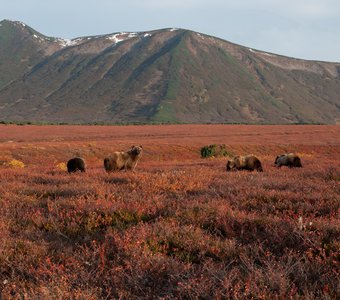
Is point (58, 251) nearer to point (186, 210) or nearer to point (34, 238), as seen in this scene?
point (34, 238)

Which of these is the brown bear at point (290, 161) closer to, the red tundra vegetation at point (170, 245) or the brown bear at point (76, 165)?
the brown bear at point (76, 165)

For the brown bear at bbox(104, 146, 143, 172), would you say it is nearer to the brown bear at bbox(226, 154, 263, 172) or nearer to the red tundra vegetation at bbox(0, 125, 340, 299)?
the brown bear at bbox(226, 154, 263, 172)

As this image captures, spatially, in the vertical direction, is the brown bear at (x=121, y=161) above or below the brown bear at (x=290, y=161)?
above

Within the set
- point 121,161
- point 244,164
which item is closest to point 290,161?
point 244,164

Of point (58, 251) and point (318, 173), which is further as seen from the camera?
point (318, 173)

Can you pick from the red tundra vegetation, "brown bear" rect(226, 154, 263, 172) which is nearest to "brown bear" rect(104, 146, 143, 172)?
"brown bear" rect(226, 154, 263, 172)

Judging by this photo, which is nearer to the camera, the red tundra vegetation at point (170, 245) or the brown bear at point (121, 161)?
the red tundra vegetation at point (170, 245)

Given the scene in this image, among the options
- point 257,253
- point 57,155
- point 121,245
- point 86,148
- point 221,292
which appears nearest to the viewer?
point 221,292

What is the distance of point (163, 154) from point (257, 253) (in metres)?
37.5

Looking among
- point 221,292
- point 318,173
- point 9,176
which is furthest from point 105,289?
point 318,173

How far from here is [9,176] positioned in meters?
14.0

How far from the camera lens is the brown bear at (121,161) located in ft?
57.3

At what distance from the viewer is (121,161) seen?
1786 centimetres

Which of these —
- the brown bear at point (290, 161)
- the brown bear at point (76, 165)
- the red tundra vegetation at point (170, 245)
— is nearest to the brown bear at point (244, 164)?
the brown bear at point (290, 161)
